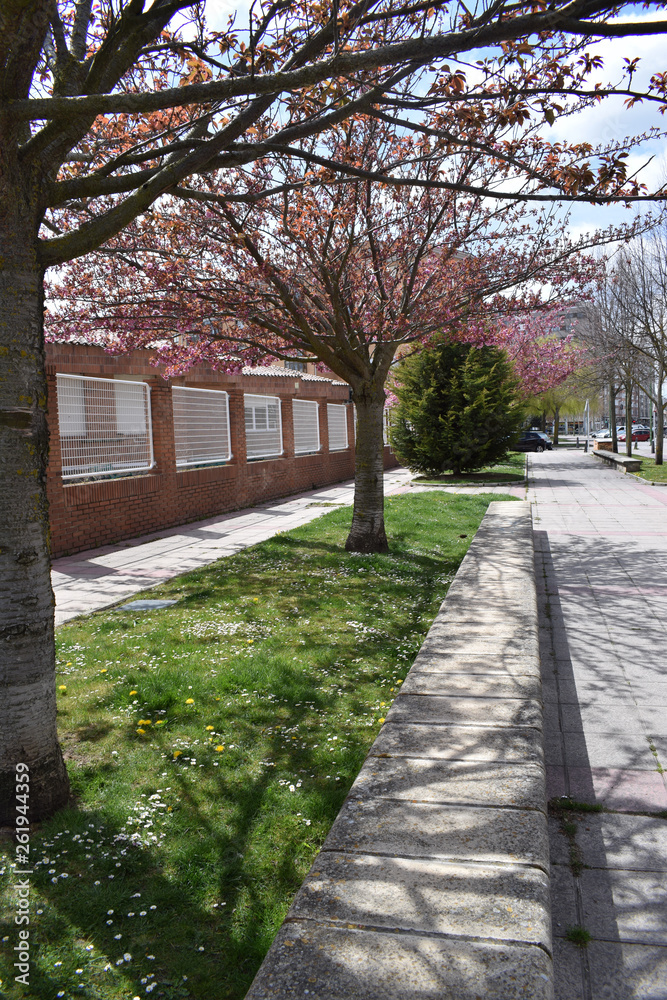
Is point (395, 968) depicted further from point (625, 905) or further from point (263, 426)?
point (263, 426)

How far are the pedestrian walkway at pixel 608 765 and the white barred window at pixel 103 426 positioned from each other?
6.47 m

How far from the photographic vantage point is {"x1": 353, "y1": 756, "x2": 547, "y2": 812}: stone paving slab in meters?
2.61

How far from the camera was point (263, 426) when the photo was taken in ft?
58.2

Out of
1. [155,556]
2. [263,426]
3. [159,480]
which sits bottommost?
[155,556]

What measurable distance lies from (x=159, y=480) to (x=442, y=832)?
10241 mm

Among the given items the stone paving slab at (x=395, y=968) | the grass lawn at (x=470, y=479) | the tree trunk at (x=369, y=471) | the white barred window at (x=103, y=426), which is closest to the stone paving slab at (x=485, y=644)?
the stone paving slab at (x=395, y=968)

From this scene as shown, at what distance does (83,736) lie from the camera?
3.97 meters

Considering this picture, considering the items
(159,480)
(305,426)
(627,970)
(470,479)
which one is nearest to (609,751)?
(627,970)

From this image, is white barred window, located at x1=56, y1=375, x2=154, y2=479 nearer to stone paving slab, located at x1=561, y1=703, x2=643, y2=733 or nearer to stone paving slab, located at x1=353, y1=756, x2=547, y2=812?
stone paving slab, located at x1=561, y1=703, x2=643, y2=733

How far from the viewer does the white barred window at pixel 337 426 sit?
23525 millimetres

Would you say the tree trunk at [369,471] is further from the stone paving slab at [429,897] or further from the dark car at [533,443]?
the dark car at [533,443]

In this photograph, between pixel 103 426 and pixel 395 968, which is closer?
pixel 395 968

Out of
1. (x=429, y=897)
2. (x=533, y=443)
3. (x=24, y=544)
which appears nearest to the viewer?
(x=429, y=897)

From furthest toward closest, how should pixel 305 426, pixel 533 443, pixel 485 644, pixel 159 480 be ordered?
pixel 533 443 → pixel 305 426 → pixel 159 480 → pixel 485 644
